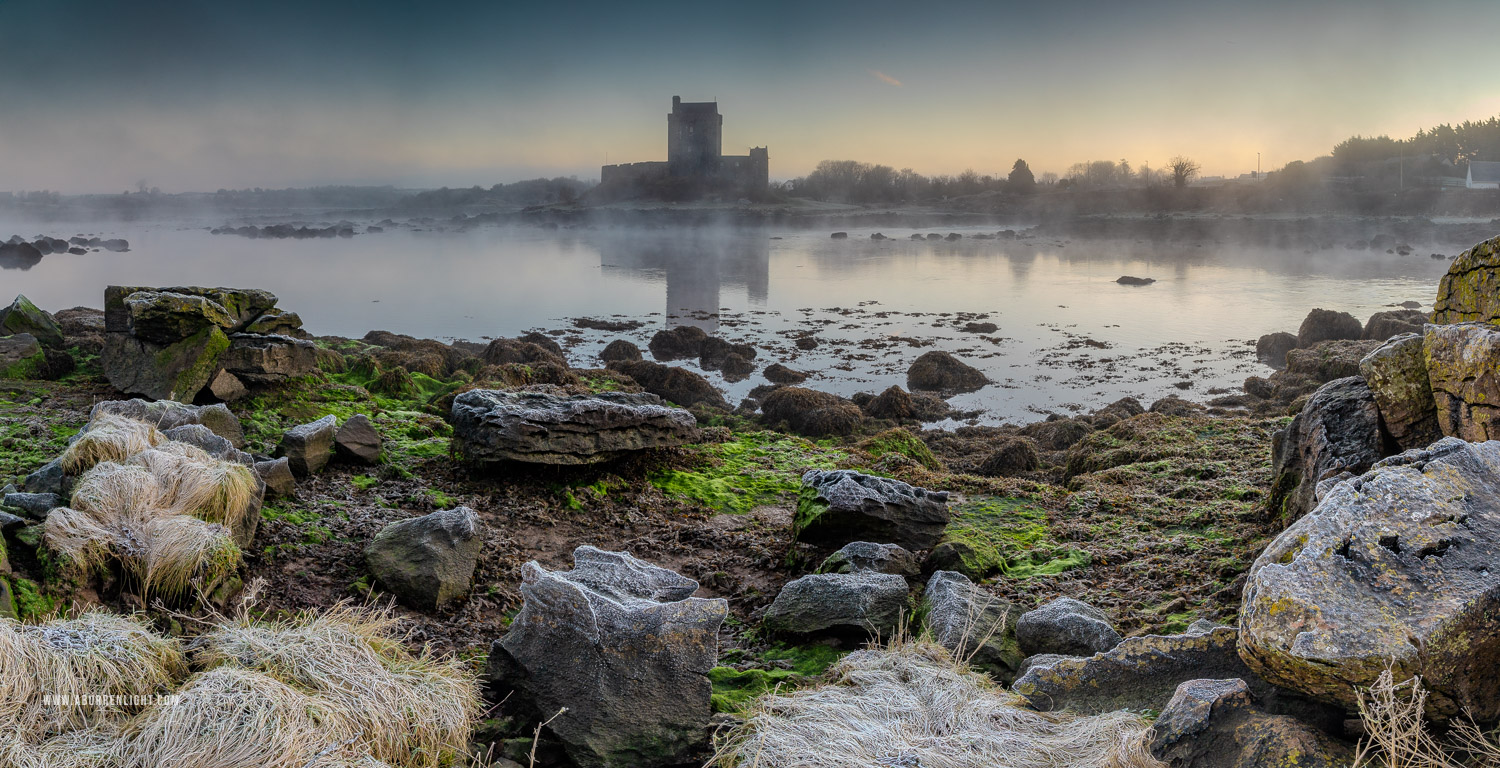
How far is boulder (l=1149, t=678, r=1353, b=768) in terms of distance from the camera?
3.34m

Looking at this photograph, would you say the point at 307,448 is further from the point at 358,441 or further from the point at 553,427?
the point at 553,427

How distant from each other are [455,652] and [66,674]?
2.16 metres

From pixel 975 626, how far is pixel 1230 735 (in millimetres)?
2126

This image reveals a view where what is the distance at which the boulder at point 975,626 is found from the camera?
5414 millimetres

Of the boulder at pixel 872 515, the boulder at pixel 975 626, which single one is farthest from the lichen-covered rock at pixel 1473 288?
the boulder at pixel 872 515

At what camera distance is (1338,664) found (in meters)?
3.31

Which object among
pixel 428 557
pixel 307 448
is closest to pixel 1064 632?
pixel 428 557

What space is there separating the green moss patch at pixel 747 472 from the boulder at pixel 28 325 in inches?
384

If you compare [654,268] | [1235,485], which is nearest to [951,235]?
[654,268]

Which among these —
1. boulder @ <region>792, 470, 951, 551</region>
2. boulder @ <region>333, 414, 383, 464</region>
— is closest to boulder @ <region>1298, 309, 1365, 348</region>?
boulder @ <region>792, 470, 951, 551</region>

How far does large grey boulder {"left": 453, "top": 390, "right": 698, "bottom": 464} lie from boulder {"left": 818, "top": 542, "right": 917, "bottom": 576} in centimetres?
320

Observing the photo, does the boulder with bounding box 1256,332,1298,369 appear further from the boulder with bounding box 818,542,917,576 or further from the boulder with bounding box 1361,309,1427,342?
the boulder with bounding box 818,542,917,576

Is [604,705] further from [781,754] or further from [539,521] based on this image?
[539,521]

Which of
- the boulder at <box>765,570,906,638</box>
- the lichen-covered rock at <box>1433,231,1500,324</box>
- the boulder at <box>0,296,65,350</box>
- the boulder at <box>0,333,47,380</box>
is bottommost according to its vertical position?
the boulder at <box>765,570,906,638</box>
